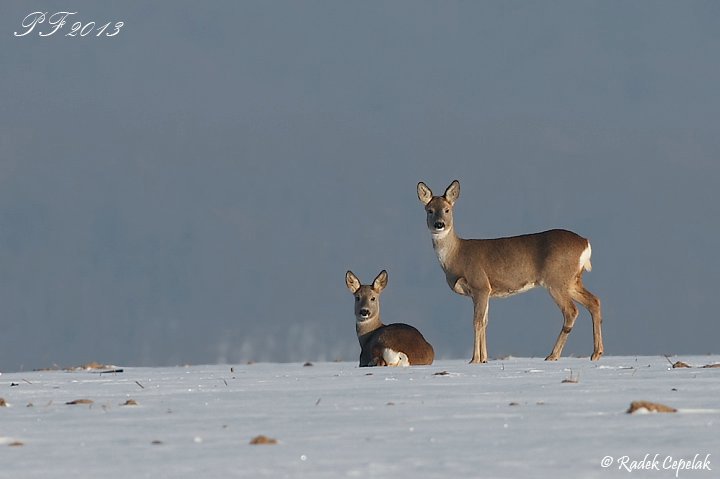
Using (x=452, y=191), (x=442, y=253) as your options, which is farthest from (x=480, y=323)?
(x=452, y=191)

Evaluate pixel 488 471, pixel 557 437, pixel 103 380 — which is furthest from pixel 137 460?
pixel 103 380

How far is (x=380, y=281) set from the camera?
17.6m

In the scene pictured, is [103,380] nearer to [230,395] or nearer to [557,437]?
[230,395]

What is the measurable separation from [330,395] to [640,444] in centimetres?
383

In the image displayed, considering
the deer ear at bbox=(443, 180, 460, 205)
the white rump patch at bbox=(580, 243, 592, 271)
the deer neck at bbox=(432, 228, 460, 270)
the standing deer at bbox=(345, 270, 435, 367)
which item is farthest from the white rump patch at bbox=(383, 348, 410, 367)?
the white rump patch at bbox=(580, 243, 592, 271)

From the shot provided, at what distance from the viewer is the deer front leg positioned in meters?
17.0

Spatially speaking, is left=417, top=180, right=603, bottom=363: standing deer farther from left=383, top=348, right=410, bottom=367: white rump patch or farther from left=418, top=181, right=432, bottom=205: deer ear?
left=383, top=348, right=410, bottom=367: white rump patch

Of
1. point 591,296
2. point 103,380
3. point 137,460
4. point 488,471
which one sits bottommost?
point 488,471

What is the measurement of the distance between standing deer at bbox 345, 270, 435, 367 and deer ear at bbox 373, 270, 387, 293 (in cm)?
18

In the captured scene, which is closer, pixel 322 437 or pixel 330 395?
pixel 322 437

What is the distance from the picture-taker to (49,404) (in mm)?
9289

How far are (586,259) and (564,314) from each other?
2.79 feet

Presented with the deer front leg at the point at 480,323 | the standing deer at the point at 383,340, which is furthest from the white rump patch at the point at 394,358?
the deer front leg at the point at 480,323

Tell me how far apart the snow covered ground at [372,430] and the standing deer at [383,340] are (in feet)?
11.8
